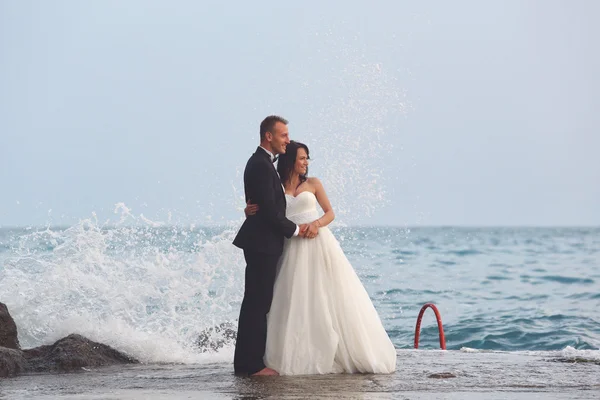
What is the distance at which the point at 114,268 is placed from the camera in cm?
1150

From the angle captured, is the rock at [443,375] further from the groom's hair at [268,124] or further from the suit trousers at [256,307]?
the groom's hair at [268,124]

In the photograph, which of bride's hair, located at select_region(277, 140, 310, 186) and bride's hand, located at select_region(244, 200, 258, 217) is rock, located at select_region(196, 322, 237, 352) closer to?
bride's hand, located at select_region(244, 200, 258, 217)

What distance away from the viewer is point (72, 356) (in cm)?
873

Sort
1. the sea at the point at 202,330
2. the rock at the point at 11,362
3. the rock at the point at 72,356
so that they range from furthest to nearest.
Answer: the rock at the point at 72,356 → the rock at the point at 11,362 → the sea at the point at 202,330

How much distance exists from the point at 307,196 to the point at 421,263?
30547 millimetres

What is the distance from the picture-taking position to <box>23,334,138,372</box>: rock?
8609 mm

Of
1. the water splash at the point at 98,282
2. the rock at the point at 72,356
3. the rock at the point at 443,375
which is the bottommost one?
the rock at the point at 72,356

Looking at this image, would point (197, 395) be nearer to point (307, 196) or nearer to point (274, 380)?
point (274, 380)

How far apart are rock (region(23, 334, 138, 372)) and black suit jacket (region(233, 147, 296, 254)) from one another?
7.05ft

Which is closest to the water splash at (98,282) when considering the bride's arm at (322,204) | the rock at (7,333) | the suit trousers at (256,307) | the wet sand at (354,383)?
the rock at (7,333)

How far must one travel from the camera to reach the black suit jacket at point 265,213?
7742 mm

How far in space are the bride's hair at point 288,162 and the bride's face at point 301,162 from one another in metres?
0.03

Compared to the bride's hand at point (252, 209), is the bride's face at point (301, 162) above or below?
above

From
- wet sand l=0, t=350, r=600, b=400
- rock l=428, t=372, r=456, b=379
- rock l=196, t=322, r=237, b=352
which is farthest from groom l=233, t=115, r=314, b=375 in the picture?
rock l=196, t=322, r=237, b=352
